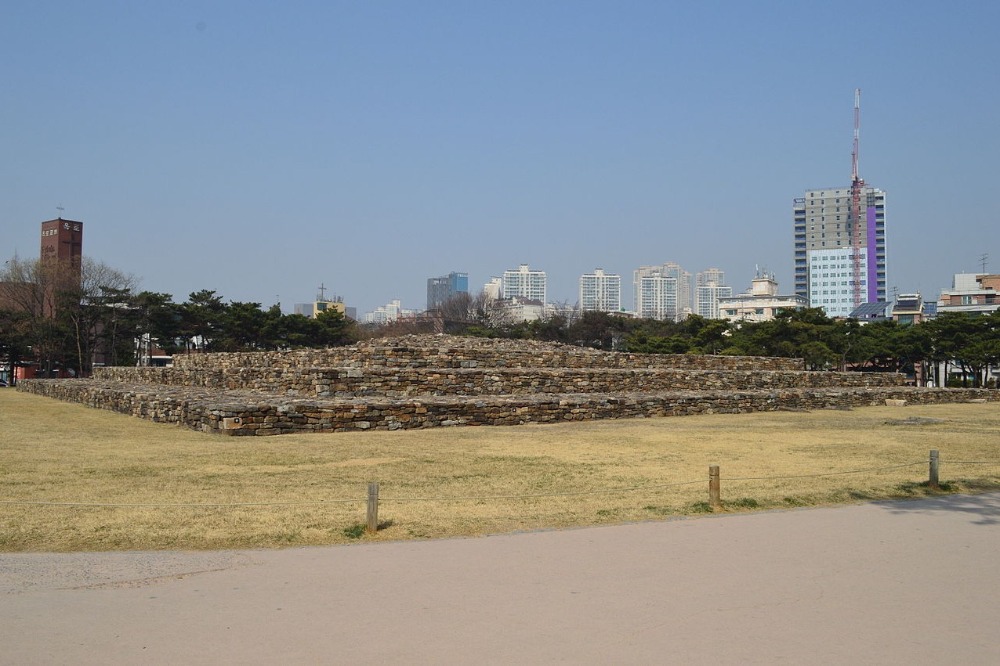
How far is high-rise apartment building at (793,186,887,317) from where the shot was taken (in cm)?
16788

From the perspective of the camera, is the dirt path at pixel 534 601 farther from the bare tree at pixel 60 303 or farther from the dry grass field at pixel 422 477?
the bare tree at pixel 60 303

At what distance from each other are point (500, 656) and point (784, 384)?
29.6 metres

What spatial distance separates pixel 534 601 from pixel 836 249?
18026 cm

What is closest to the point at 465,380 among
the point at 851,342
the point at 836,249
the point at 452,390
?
the point at 452,390

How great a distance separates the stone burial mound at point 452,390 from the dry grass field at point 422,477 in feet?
2.48

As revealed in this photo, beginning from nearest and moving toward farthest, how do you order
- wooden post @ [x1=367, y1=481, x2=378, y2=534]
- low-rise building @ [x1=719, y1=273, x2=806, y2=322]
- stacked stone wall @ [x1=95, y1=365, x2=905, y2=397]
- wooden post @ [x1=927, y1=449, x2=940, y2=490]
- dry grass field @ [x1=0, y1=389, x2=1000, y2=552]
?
wooden post @ [x1=367, y1=481, x2=378, y2=534], dry grass field @ [x1=0, y1=389, x2=1000, y2=552], wooden post @ [x1=927, y1=449, x2=940, y2=490], stacked stone wall @ [x1=95, y1=365, x2=905, y2=397], low-rise building @ [x1=719, y1=273, x2=806, y2=322]

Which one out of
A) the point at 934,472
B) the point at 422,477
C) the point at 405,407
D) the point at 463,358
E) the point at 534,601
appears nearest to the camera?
the point at 534,601

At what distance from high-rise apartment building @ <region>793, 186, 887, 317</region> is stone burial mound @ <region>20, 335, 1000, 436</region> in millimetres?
138119

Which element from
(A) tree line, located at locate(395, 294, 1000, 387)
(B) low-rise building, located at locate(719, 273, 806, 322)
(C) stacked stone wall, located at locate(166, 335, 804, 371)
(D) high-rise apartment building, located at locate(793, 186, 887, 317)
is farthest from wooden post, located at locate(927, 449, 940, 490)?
(D) high-rise apartment building, located at locate(793, 186, 887, 317)

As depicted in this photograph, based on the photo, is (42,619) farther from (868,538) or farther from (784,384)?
(784,384)

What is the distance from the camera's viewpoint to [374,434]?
58.7 ft

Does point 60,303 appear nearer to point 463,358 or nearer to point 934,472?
point 463,358

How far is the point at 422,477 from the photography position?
39.2ft

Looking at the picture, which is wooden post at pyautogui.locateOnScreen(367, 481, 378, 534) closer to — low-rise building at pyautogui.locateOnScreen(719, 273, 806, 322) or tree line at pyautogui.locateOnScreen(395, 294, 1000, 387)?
tree line at pyautogui.locateOnScreen(395, 294, 1000, 387)
